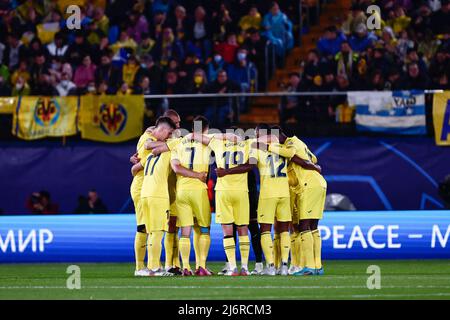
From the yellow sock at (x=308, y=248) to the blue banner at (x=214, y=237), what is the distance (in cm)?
422

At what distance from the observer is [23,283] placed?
16.4 metres

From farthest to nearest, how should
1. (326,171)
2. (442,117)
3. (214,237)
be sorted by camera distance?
(326,171), (442,117), (214,237)

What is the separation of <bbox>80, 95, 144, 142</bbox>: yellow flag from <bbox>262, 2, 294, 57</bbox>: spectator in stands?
383 centimetres

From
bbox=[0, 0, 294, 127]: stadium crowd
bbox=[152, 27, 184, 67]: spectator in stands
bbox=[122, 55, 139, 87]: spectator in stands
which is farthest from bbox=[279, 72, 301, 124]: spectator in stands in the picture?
bbox=[122, 55, 139, 87]: spectator in stands

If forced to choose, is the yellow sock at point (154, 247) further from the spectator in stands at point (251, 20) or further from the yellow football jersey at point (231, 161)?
the spectator in stands at point (251, 20)

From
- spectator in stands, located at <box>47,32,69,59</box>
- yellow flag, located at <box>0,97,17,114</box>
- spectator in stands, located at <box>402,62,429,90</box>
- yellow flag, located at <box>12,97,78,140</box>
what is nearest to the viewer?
spectator in stands, located at <box>402,62,429,90</box>

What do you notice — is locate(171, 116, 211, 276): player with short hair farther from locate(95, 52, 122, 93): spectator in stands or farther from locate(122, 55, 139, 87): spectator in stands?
locate(122, 55, 139, 87): spectator in stands

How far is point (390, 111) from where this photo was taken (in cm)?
2350

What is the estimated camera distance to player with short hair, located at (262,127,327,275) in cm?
1709

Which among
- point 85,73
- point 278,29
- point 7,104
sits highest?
point 278,29

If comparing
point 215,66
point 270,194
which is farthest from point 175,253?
point 215,66

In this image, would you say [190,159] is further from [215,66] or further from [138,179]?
[215,66]

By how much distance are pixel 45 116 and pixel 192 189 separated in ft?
26.3

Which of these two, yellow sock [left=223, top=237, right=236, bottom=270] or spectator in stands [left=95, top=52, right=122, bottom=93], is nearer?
yellow sock [left=223, top=237, right=236, bottom=270]
